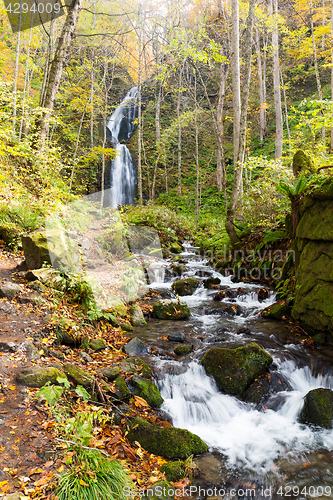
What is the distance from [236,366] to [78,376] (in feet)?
8.31

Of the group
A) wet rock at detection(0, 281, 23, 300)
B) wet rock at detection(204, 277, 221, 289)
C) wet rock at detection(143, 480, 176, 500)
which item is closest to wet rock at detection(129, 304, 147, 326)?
wet rock at detection(0, 281, 23, 300)

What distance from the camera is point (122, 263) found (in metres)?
9.90

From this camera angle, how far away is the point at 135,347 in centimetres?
532

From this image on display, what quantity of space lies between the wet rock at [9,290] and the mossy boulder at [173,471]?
3.53 m

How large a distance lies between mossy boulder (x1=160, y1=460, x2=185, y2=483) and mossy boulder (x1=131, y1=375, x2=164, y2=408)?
1.09 m

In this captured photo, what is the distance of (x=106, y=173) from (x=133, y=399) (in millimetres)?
20835

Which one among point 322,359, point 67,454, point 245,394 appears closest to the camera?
point 67,454

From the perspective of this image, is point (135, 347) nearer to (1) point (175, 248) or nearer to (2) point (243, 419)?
(2) point (243, 419)

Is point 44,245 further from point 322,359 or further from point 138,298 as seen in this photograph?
point 322,359

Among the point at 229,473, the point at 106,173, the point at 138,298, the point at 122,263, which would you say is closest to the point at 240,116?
the point at 122,263

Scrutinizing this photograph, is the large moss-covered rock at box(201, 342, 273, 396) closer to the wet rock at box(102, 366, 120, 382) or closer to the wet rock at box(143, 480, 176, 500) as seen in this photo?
the wet rock at box(102, 366, 120, 382)

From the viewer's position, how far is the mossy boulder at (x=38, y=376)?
122 inches

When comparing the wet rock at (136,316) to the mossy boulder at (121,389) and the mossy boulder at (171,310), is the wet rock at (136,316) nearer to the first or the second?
the mossy boulder at (171,310)

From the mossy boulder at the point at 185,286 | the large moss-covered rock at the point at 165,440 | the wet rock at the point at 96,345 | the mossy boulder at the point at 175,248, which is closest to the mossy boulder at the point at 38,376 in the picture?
the large moss-covered rock at the point at 165,440
